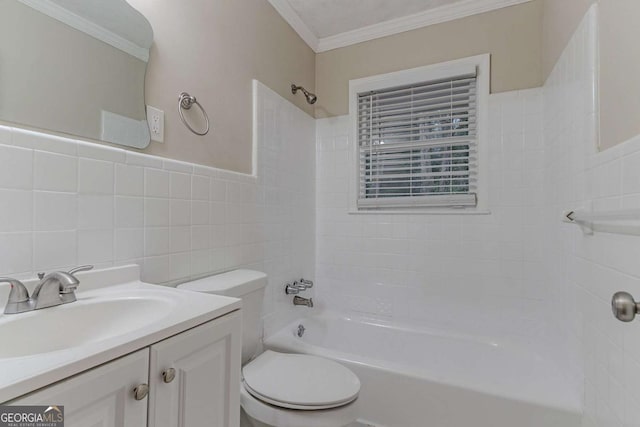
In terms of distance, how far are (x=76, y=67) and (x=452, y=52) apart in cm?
216

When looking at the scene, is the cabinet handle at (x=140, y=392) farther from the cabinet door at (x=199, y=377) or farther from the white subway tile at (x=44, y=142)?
the white subway tile at (x=44, y=142)

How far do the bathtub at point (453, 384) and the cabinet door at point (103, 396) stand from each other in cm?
118

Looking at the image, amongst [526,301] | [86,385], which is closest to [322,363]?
[86,385]

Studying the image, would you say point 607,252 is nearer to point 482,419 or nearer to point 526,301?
point 482,419

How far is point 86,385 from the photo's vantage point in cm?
53

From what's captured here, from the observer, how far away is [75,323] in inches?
32.4

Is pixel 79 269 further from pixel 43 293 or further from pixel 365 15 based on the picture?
pixel 365 15

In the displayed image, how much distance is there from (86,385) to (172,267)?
784 mm

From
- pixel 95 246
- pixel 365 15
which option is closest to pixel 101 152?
pixel 95 246

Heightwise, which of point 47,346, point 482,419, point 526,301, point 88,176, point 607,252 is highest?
point 88,176

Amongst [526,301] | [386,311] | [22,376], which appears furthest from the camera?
[386,311]

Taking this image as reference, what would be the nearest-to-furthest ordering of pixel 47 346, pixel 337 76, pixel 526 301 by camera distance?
pixel 47 346 → pixel 526 301 → pixel 337 76

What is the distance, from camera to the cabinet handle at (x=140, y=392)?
606 millimetres

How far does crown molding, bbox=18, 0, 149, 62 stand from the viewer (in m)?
0.92
